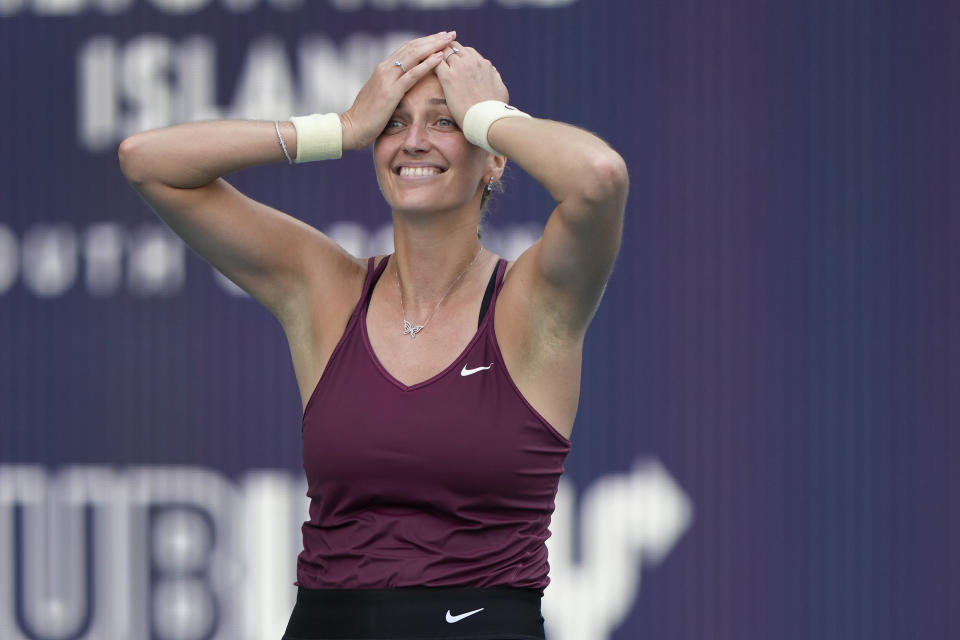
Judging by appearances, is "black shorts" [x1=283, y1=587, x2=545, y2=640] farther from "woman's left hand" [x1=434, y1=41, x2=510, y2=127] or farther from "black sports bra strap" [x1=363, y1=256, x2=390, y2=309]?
"woman's left hand" [x1=434, y1=41, x2=510, y2=127]

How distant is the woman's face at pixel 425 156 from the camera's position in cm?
A: 173

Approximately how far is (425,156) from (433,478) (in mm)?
454

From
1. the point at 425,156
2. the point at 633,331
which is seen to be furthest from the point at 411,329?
the point at 633,331

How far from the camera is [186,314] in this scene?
10.6ft

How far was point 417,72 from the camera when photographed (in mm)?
1729

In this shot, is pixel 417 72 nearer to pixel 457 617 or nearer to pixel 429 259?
pixel 429 259

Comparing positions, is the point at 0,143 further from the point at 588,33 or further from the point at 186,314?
the point at 588,33

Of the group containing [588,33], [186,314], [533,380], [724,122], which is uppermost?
[588,33]

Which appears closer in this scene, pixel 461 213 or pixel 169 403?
pixel 461 213

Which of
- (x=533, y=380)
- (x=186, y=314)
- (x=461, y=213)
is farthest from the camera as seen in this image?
(x=186, y=314)

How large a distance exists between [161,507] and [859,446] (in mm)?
1736

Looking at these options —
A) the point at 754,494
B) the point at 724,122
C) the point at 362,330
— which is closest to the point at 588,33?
the point at 724,122

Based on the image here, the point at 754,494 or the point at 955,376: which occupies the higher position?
the point at 955,376

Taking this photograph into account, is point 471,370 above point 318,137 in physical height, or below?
below
